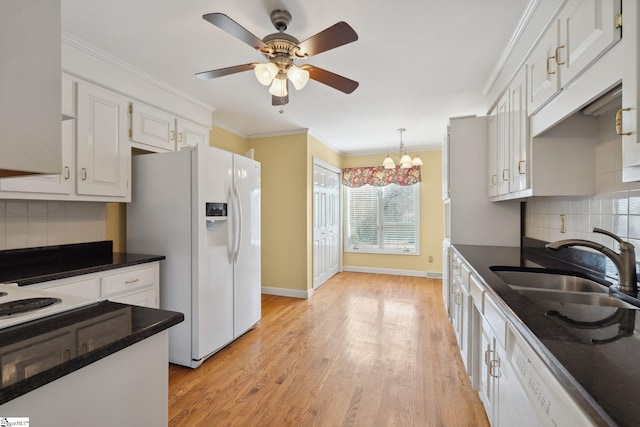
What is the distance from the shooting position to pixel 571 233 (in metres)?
1.91

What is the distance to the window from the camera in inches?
221

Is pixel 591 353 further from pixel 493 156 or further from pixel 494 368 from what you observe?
pixel 493 156

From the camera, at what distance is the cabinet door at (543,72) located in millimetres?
1444

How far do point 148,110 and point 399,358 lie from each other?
124 inches

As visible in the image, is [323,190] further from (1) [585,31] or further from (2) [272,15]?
(1) [585,31]

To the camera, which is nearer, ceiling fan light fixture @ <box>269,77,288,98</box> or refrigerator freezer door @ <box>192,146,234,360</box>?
ceiling fan light fixture @ <box>269,77,288,98</box>

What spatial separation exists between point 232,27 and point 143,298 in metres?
1.99

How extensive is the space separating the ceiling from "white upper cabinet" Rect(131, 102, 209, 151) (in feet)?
1.03

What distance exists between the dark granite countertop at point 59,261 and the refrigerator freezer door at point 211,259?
37 cm

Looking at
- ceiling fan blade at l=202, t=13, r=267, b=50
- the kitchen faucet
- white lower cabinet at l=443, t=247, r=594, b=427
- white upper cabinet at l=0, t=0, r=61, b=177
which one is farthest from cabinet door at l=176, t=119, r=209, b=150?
the kitchen faucet

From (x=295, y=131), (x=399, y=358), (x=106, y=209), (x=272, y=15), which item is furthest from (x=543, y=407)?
(x=295, y=131)

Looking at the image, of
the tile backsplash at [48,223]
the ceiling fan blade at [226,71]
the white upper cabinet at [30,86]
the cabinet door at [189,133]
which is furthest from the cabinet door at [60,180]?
the white upper cabinet at [30,86]

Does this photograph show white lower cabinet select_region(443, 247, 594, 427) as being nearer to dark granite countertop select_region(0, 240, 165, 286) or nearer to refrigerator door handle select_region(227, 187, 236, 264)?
refrigerator door handle select_region(227, 187, 236, 264)

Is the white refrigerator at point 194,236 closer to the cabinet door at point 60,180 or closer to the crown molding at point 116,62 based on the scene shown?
the cabinet door at point 60,180
